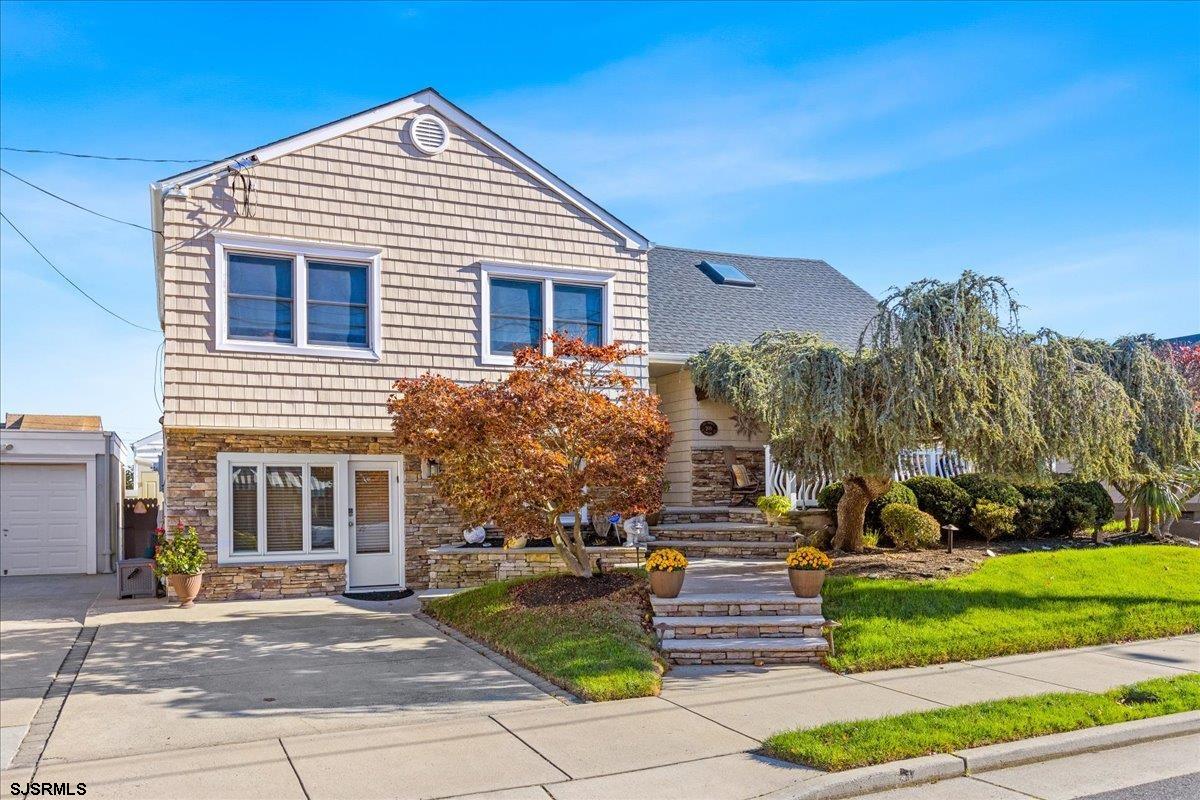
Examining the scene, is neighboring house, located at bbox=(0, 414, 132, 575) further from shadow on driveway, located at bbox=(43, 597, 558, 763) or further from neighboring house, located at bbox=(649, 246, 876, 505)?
neighboring house, located at bbox=(649, 246, 876, 505)

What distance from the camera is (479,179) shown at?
43.9 ft

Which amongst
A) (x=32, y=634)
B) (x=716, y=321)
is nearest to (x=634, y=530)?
(x=716, y=321)

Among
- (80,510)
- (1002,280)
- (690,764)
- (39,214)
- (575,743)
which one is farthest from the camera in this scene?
(80,510)

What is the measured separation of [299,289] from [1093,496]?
1265 cm

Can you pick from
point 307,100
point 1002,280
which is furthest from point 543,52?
point 1002,280

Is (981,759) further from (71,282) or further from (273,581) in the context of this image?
(71,282)

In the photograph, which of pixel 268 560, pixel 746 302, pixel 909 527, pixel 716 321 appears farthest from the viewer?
pixel 746 302

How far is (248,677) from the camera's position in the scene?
7762 mm

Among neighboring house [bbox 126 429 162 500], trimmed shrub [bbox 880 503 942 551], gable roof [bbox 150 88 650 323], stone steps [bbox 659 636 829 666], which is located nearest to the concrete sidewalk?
stone steps [bbox 659 636 829 666]

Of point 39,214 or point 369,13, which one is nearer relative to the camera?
point 369,13

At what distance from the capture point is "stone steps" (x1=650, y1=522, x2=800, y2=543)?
13.3 metres

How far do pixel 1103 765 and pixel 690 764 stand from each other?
2.68 meters

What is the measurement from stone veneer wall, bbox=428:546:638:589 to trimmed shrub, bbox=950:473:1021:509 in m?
6.25

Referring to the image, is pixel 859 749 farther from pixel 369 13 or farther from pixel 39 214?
pixel 39 214
